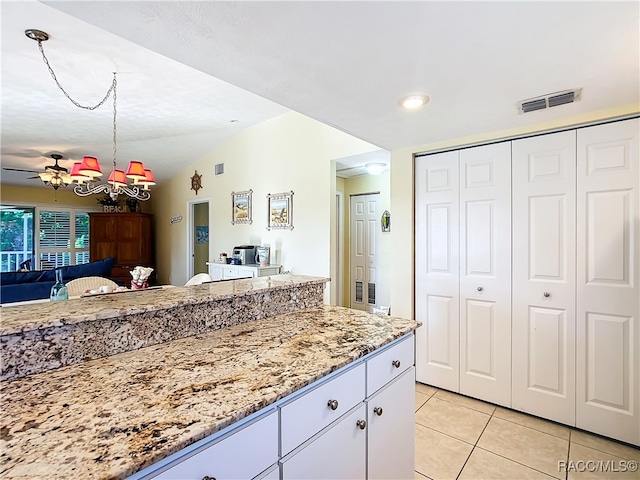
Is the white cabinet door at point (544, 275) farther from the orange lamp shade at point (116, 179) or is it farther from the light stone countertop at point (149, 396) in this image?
the orange lamp shade at point (116, 179)

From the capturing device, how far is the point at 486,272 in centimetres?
244

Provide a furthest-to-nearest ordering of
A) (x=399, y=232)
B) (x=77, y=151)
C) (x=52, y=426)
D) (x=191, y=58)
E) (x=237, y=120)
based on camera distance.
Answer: (x=77, y=151) → (x=237, y=120) → (x=399, y=232) → (x=191, y=58) → (x=52, y=426)

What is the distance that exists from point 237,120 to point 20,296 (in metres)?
3.35

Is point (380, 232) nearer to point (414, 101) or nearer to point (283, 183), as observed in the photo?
point (283, 183)

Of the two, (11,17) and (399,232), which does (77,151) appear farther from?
(399,232)

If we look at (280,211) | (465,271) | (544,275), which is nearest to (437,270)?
(465,271)

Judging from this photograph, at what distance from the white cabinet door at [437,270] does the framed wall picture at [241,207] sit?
9.86ft

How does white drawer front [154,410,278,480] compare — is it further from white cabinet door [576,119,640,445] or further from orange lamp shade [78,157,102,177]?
orange lamp shade [78,157,102,177]

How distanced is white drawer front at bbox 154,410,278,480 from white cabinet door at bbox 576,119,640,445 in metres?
2.20

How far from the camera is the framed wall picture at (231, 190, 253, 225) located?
198 inches

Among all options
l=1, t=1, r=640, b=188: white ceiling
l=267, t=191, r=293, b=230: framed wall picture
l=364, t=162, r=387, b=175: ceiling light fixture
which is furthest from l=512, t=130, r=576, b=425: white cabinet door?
l=267, t=191, r=293, b=230: framed wall picture

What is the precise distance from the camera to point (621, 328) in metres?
1.94

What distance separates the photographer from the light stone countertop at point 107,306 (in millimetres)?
968

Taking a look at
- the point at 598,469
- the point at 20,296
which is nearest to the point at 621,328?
the point at 598,469
